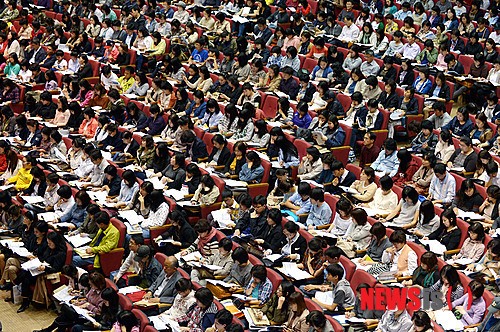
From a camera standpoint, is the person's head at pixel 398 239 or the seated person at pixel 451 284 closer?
the seated person at pixel 451 284

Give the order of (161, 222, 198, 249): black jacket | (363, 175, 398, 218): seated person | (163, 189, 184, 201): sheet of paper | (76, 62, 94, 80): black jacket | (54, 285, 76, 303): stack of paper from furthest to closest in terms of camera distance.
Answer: (76, 62, 94, 80): black jacket
(163, 189, 184, 201): sheet of paper
(363, 175, 398, 218): seated person
(161, 222, 198, 249): black jacket
(54, 285, 76, 303): stack of paper

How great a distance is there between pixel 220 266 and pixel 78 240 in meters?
1.84

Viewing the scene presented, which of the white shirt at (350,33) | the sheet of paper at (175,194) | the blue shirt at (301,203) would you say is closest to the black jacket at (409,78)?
the white shirt at (350,33)

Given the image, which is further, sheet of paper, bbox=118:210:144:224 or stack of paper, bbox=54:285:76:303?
sheet of paper, bbox=118:210:144:224

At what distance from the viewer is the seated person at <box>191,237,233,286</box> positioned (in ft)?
29.4

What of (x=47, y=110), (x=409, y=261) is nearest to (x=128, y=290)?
(x=409, y=261)

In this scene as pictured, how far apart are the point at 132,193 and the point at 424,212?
358 centimetres

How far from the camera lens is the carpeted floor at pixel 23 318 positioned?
30.6 feet

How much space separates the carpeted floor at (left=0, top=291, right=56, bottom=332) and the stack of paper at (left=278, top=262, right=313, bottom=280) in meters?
2.63

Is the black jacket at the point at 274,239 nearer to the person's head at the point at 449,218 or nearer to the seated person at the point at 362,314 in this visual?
the seated person at the point at 362,314

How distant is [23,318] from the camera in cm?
949

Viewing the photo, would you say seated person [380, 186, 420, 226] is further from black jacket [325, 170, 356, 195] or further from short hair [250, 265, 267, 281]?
short hair [250, 265, 267, 281]

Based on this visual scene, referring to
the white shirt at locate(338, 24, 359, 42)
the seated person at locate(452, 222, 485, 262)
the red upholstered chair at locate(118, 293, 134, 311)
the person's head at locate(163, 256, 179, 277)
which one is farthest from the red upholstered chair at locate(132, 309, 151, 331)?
the white shirt at locate(338, 24, 359, 42)

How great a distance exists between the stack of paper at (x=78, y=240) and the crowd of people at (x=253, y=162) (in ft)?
0.35
